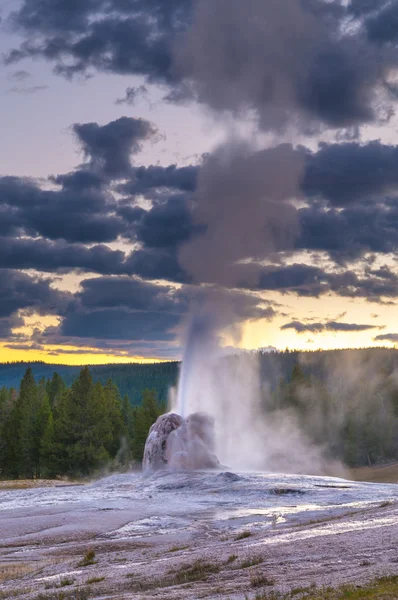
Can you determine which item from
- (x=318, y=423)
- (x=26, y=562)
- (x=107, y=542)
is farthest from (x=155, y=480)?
(x=318, y=423)

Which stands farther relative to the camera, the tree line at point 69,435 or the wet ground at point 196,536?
the tree line at point 69,435

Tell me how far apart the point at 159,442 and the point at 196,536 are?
25448 mm

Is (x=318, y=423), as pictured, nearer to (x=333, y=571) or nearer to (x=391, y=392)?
(x=391, y=392)

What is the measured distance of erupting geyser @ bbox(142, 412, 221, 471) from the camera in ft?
157

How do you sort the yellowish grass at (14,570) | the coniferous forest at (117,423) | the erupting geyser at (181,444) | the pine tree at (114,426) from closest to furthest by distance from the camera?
the yellowish grass at (14,570), the erupting geyser at (181,444), the coniferous forest at (117,423), the pine tree at (114,426)

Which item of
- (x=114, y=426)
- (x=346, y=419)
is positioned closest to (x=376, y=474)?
(x=346, y=419)

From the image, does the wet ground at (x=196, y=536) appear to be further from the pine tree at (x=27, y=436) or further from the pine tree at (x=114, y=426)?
the pine tree at (x=114, y=426)

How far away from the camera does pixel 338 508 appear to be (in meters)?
30.4

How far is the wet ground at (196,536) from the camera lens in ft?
50.0

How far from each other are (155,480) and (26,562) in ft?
74.1

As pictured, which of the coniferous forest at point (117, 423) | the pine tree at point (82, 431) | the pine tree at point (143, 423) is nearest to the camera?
the pine tree at point (82, 431)

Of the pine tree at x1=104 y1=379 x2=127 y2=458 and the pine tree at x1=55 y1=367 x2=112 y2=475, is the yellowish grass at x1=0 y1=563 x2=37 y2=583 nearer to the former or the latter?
the pine tree at x1=55 y1=367 x2=112 y2=475

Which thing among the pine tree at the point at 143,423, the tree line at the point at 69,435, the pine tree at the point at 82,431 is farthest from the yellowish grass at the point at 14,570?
the pine tree at the point at 143,423

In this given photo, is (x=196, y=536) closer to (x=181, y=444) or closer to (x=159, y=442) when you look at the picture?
(x=181, y=444)
